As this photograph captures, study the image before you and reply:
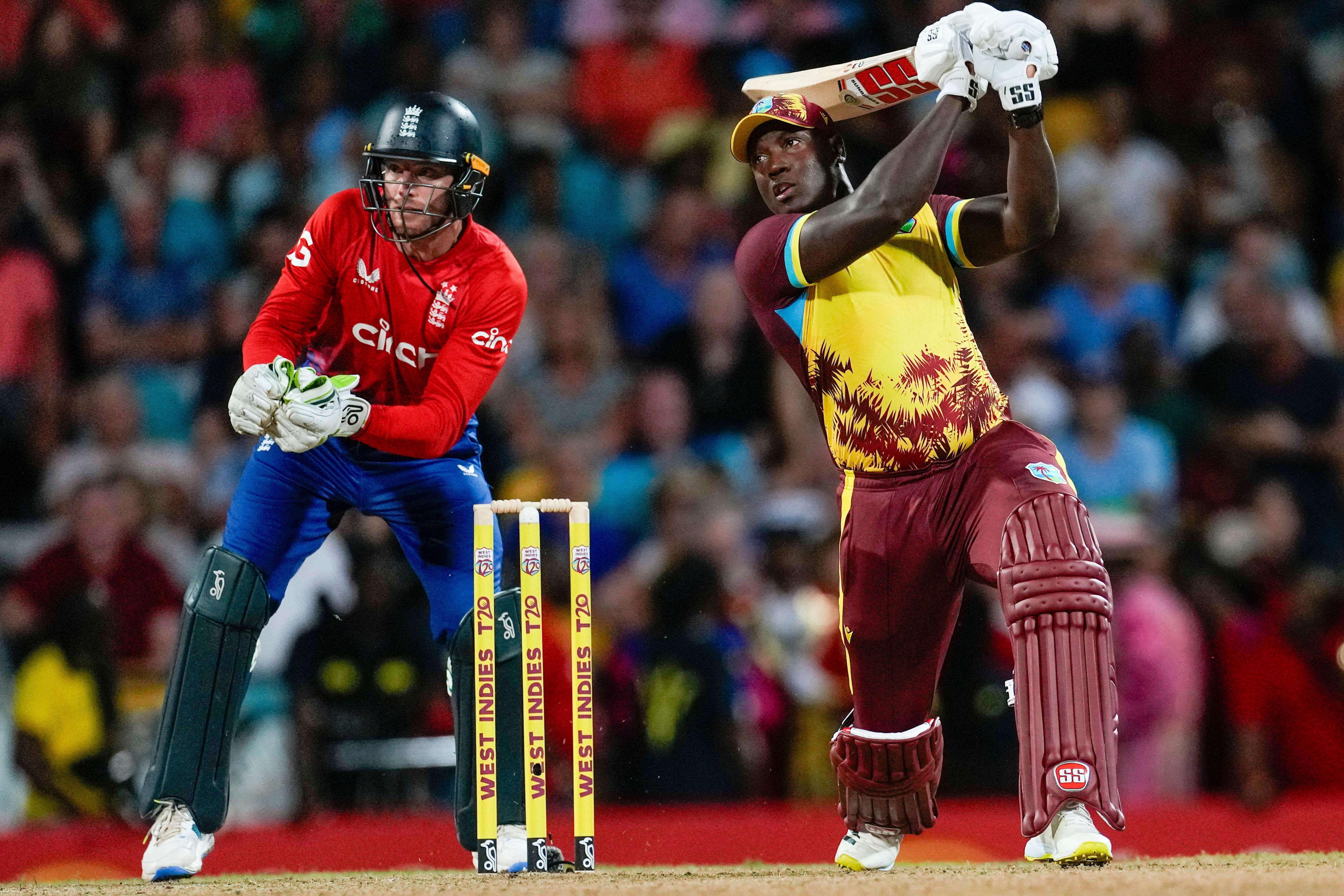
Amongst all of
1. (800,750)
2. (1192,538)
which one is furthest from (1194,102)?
(800,750)

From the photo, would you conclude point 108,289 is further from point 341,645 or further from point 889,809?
point 889,809

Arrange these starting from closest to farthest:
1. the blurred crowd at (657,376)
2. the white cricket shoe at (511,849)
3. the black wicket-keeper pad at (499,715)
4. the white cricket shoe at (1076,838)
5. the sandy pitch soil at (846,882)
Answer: the sandy pitch soil at (846,882)
the white cricket shoe at (1076,838)
the white cricket shoe at (511,849)
the black wicket-keeper pad at (499,715)
the blurred crowd at (657,376)

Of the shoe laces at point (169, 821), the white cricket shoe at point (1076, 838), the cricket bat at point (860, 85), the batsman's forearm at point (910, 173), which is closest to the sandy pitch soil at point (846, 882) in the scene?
the white cricket shoe at point (1076, 838)

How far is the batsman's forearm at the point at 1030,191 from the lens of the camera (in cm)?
482

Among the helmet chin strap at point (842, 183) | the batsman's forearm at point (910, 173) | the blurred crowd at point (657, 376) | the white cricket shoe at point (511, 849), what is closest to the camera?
the batsman's forearm at point (910, 173)

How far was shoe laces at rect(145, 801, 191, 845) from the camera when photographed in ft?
16.4

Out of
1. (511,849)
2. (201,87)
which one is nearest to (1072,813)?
(511,849)

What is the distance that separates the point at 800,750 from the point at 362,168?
430cm

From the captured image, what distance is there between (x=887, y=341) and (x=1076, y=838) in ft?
5.01

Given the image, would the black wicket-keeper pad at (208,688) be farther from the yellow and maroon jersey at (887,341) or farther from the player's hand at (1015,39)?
the player's hand at (1015,39)

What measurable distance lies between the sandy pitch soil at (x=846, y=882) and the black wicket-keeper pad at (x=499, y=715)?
0.22 m

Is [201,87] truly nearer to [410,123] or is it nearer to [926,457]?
[410,123]

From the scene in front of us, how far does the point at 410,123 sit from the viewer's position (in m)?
5.18

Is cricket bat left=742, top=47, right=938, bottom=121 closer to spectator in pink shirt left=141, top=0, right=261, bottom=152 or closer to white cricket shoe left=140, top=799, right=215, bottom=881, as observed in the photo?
white cricket shoe left=140, top=799, right=215, bottom=881
